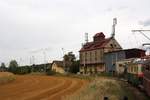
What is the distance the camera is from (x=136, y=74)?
36.5 metres

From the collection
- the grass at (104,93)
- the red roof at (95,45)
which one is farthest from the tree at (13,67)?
the grass at (104,93)

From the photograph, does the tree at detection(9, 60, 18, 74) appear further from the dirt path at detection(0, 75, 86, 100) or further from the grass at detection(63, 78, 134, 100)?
the grass at detection(63, 78, 134, 100)

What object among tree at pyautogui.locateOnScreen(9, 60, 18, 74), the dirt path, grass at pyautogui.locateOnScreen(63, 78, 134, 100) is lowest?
the dirt path

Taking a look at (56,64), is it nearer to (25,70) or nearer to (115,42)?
(25,70)

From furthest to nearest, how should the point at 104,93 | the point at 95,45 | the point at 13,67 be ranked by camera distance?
the point at 13,67 → the point at 95,45 → the point at 104,93

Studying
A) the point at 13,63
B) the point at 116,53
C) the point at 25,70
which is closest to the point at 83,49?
the point at 116,53

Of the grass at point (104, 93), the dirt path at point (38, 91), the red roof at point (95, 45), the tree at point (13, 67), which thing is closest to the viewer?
the grass at point (104, 93)

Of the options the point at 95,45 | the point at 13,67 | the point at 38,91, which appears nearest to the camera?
the point at 38,91

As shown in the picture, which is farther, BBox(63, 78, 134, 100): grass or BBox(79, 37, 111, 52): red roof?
BBox(79, 37, 111, 52): red roof

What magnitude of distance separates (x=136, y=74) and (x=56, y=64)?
99.4 metres

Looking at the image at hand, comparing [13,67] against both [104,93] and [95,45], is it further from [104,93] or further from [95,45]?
[104,93]

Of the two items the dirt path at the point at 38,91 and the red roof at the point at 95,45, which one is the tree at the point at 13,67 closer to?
the red roof at the point at 95,45

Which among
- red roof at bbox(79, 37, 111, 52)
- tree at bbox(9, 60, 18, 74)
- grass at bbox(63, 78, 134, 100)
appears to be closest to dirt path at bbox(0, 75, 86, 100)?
grass at bbox(63, 78, 134, 100)

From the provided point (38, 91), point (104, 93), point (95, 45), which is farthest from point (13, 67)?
point (104, 93)
